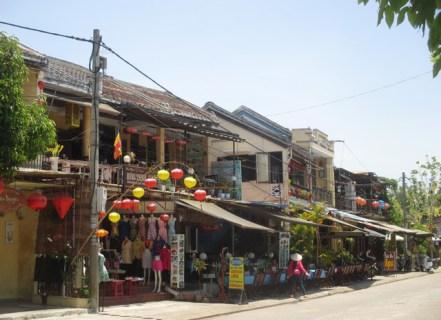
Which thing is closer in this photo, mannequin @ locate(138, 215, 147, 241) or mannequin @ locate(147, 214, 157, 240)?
mannequin @ locate(147, 214, 157, 240)

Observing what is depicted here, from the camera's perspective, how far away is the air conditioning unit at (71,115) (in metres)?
19.6

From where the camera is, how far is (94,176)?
16781mm

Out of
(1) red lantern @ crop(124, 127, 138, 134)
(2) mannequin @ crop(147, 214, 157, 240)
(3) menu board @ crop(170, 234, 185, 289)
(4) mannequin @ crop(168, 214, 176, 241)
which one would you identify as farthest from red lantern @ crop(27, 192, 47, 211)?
(1) red lantern @ crop(124, 127, 138, 134)

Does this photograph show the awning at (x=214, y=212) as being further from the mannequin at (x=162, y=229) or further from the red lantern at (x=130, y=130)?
the red lantern at (x=130, y=130)

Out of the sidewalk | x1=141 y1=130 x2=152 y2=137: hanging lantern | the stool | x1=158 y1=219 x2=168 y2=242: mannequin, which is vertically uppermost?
x1=141 y1=130 x2=152 y2=137: hanging lantern

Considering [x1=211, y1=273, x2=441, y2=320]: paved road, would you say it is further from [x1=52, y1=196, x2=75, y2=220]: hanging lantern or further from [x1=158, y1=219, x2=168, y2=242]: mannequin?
[x1=52, y1=196, x2=75, y2=220]: hanging lantern

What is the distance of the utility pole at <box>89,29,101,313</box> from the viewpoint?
646 inches

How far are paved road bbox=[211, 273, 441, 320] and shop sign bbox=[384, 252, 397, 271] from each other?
59.7ft

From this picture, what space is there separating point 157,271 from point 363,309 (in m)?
6.80

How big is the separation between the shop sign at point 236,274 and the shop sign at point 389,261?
22.4 meters

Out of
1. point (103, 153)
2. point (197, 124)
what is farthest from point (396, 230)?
point (103, 153)

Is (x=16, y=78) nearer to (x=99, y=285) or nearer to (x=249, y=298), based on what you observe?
(x=99, y=285)

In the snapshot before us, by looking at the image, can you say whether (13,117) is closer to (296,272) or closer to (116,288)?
(116,288)

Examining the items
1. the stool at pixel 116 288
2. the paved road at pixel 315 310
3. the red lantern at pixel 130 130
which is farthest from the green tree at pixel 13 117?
the red lantern at pixel 130 130
